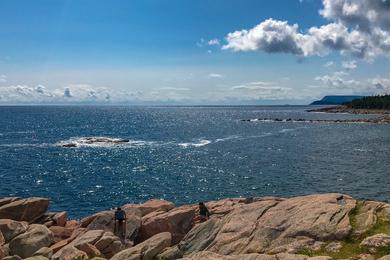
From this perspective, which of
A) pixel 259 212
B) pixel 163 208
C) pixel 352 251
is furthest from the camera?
pixel 163 208

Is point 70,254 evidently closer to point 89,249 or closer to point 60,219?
point 89,249

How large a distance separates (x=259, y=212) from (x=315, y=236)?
514cm

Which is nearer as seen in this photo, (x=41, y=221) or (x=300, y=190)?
(x=41, y=221)

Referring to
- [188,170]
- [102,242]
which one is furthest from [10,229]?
[188,170]

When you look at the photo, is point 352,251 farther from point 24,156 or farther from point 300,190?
point 24,156

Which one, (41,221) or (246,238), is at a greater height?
(246,238)

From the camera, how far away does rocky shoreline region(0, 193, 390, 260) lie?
68.4ft

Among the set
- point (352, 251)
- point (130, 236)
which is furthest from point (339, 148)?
point (352, 251)

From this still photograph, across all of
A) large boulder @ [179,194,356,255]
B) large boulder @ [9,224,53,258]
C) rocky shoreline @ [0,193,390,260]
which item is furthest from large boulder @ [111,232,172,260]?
large boulder @ [9,224,53,258]

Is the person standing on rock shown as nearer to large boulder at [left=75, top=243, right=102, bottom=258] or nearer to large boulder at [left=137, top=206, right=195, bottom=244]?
large boulder at [left=137, top=206, right=195, bottom=244]

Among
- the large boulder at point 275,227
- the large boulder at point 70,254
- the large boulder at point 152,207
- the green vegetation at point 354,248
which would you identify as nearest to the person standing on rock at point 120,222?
the large boulder at point 152,207

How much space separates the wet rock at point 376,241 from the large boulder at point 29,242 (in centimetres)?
2222

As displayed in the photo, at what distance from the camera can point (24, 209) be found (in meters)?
38.7

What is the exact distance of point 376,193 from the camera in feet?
185
